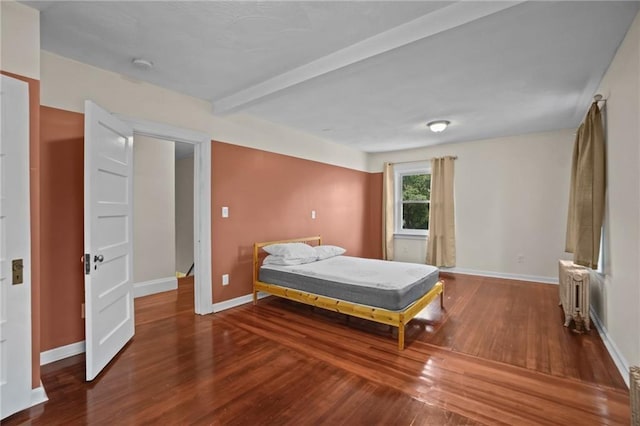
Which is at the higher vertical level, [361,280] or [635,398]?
[361,280]

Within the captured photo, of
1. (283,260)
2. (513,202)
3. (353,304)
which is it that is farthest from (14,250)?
(513,202)

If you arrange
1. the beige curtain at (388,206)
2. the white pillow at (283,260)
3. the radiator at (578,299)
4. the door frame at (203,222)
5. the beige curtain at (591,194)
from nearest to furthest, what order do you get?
the beige curtain at (591,194), the radiator at (578,299), the door frame at (203,222), the white pillow at (283,260), the beige curtain at (388,206)

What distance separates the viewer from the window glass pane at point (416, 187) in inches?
245

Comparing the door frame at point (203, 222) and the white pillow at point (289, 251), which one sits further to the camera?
the white pillow at point (289, 251)

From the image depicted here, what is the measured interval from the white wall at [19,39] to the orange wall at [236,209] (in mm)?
553

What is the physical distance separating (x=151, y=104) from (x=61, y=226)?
1451mm

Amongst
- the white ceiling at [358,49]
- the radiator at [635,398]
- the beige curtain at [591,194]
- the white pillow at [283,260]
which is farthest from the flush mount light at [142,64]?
the beige curtain at [591,194]

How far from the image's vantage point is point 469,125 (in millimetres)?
4496

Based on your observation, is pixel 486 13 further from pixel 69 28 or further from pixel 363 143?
pixel 363 143

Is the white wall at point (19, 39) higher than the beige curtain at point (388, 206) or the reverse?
higher

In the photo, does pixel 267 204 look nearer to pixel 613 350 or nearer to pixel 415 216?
pixel 415 216

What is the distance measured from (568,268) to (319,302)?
9.24 feet

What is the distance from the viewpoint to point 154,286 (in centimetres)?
437

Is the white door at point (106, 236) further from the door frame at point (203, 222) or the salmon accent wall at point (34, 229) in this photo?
the door frame at point (203, 222)
